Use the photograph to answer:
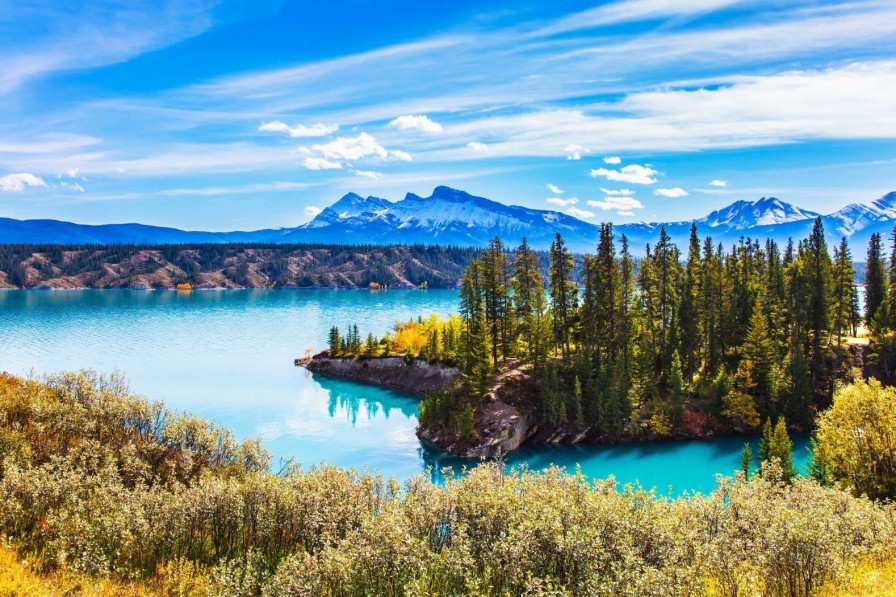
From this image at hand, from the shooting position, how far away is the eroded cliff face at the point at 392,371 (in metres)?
89.1

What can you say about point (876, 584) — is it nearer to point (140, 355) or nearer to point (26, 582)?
point (26, 582)

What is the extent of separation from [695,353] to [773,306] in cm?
1396

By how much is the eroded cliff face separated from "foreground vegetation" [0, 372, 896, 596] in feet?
173

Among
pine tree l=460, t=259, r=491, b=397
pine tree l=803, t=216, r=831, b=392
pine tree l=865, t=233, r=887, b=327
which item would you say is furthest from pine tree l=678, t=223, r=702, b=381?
pine tree l=865, t=233, r=887, b=327

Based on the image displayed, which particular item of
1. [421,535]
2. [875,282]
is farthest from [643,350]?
[421,535]

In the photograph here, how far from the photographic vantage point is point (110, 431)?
141 ft

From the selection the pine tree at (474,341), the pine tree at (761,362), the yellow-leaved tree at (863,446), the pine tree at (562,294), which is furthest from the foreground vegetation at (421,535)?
the pine tree at (562,294)

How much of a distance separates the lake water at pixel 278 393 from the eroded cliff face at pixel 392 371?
2528 mm

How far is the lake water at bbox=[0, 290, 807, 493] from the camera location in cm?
6181

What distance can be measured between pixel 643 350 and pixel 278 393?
184 ft

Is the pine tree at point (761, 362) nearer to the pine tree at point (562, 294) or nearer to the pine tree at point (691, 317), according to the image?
the pine tree at point (691, 317)

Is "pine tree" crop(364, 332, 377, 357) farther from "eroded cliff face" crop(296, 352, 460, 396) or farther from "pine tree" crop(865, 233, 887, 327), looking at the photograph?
"pine tree" crop(865, 233, 887, 327)


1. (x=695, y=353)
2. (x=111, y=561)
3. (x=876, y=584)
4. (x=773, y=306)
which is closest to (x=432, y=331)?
(x=695, y=353)

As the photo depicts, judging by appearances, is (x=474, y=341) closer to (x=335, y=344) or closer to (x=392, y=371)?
(x=392, y=371)
